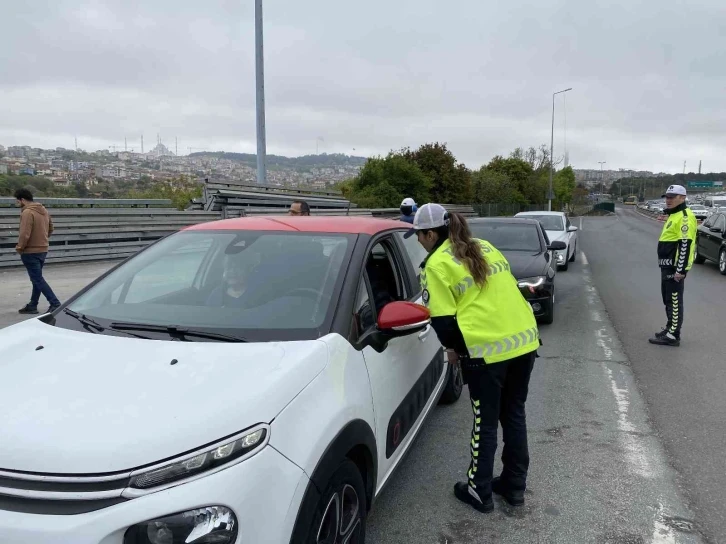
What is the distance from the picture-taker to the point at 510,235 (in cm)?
923

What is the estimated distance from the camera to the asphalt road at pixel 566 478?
305cm

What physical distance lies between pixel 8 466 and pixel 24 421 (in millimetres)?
172

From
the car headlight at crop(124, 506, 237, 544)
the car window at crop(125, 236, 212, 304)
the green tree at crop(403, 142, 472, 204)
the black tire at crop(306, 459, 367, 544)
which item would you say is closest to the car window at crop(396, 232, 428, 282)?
the car window at crop(125, 236, 212, 304)

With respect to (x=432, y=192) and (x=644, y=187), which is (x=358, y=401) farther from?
(x=644, y=187)

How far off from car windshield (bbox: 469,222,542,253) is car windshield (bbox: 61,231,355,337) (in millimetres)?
6152

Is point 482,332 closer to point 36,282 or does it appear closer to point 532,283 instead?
point 532,283

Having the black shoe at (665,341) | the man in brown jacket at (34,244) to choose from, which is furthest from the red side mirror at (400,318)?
the man in brown jacket at (34,244)

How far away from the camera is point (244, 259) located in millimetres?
3133

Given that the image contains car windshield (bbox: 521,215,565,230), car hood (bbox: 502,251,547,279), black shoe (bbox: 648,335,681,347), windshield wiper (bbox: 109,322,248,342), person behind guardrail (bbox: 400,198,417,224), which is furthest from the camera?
car windshield (bbox: 521,215,565,230)

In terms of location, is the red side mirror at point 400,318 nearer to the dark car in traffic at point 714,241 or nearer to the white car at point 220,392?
the white car at point 220,392

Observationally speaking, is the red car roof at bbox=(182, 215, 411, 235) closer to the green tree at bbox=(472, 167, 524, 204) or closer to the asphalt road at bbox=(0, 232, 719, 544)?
the asphalt road at bbox=(0, 232, 719, 544)

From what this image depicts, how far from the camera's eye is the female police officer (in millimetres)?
2988

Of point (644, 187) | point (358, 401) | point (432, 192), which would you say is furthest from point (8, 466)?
point (644, 187)

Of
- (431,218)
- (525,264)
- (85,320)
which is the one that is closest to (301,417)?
(85,320)
